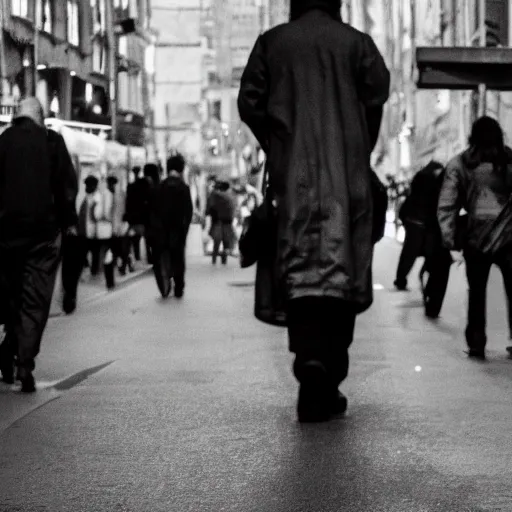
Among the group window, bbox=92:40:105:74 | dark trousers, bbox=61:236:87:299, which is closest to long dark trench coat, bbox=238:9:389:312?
dark trousers, bbox=61:236:87:299

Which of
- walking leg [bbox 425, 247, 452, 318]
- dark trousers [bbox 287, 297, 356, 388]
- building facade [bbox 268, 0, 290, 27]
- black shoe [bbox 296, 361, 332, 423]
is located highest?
building facade [bbox 268, 0, 290, 27]

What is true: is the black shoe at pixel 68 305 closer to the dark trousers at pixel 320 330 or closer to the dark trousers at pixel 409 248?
the dark trousers at pixel 409 248

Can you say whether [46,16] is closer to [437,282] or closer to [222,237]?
[222,237]

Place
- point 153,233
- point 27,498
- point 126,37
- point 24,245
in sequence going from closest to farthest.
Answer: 1. point 27,498
2. point 24,245
3. point 153,233
4. point 126,37

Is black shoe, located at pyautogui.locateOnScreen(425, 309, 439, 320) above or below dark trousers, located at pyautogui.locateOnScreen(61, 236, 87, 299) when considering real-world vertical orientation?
below

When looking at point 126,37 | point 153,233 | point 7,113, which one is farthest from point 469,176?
point 126,37

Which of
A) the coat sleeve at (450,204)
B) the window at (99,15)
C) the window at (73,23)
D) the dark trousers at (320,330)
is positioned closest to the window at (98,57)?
the window at (99,15)

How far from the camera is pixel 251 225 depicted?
735 centimetres

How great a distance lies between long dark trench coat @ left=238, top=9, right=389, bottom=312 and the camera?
709cm

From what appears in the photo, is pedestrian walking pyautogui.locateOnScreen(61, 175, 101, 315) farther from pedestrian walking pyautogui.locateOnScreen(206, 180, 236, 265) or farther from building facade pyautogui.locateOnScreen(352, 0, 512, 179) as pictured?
pedestrian walking pyautogui.locateOnScreen(206, 180, 236, 265)

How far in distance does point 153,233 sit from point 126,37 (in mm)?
39459

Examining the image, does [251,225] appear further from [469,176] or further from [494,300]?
[494,300]

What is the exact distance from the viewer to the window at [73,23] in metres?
41.8

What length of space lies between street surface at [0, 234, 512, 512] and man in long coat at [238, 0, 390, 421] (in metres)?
0.45
